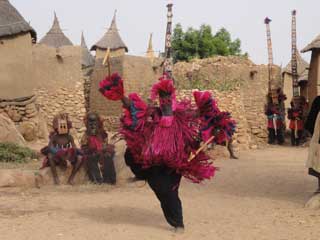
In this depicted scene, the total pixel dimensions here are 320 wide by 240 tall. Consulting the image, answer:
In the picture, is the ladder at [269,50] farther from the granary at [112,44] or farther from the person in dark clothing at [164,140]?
the person in dark clothing at [164,140]

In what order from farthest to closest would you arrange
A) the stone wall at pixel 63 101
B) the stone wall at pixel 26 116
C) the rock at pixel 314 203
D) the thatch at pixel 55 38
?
the thatch at pixel 55 38
the stone wall at pixel 63 101
the stone wall at pixel 26 116
the rock at pixel 314 203

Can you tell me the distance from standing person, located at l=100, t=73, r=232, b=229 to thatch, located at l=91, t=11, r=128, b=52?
2480 cm

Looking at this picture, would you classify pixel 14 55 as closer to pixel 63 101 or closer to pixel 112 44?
pixel 63 101

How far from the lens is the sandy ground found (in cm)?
542

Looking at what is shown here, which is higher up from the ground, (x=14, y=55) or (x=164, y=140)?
(x=14, y=55)

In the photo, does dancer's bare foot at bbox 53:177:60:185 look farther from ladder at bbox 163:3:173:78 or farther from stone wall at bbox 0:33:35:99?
ladder at bbox 163:3:173:78

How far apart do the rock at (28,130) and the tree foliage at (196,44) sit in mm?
19482

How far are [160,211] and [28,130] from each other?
27.2ft

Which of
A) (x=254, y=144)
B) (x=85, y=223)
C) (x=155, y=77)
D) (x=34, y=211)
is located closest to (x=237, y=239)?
(x=85, y=223)

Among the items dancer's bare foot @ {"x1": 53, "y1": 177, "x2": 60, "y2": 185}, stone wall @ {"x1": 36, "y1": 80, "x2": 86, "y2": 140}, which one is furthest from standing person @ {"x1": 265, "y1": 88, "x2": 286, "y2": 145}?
dancer's bare foot @ {"x1": 53, "y1": 177, "x2": 60, "y2": 185}

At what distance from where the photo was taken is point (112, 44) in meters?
30.3

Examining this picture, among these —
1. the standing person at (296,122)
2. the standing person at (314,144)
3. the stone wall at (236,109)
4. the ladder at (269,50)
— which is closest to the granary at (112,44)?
the ladder at (269,50)

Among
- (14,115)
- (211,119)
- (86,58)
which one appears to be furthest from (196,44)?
(211,119)

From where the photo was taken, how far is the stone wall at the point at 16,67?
1429 centimetres
